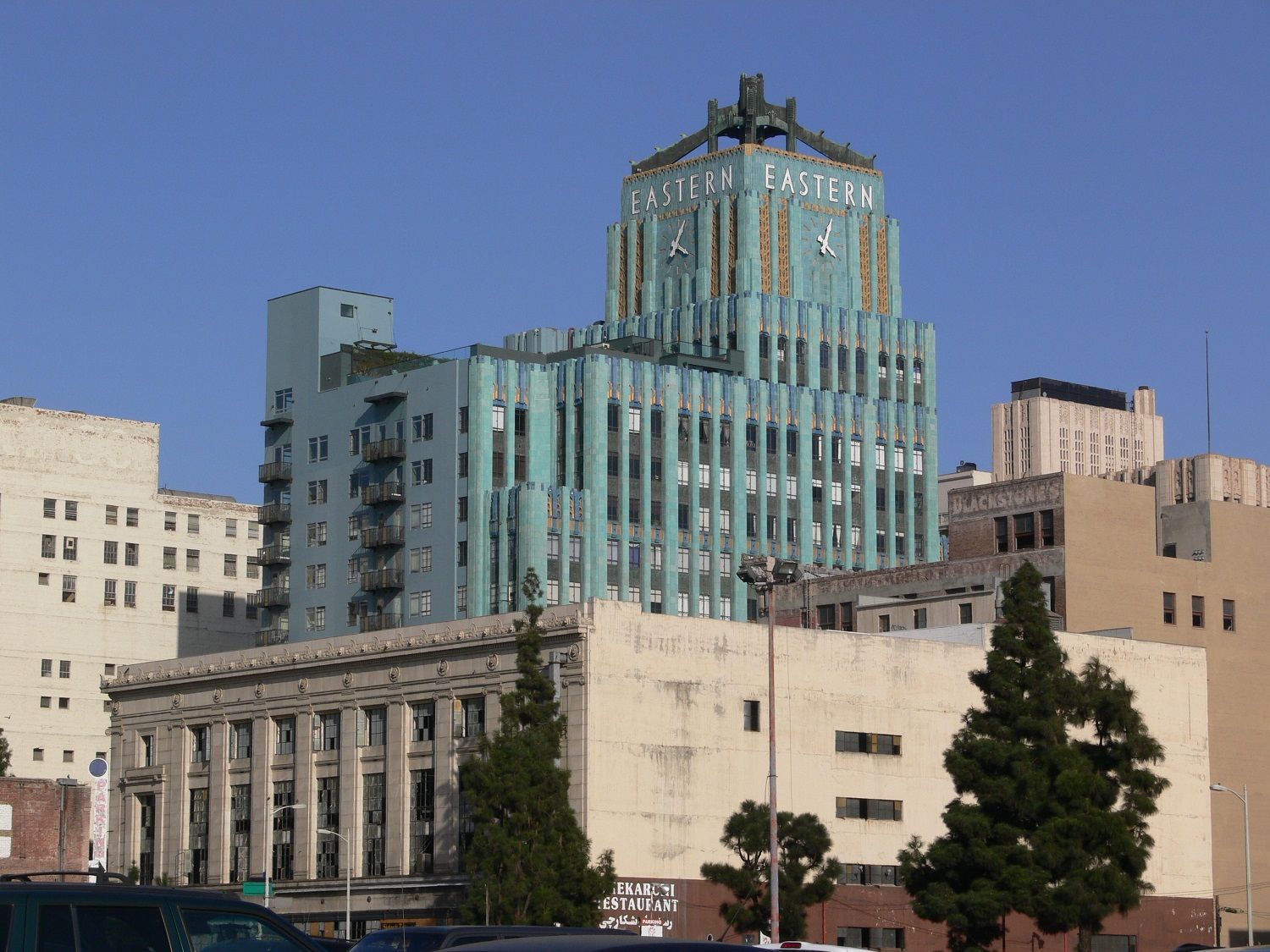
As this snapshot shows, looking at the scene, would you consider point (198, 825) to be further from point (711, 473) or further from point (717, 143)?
point (717, 143)

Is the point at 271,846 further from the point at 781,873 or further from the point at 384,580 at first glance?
the point at 781,873

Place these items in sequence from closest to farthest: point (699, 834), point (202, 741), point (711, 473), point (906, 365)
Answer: point (699, 834) → point (202, 741) → point (711, 473) → point (906, 365)

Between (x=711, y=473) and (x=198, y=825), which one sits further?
(x=711, y=473)

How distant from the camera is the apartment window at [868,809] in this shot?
93.5 m

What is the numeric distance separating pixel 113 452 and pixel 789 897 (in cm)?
9944

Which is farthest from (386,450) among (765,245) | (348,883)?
(348,883)

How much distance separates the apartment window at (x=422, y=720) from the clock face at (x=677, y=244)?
62240 millimetres

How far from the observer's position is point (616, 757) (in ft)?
292

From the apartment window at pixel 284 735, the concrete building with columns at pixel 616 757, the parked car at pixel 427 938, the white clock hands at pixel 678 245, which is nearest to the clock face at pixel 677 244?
the white clock hands at pixel 678 245

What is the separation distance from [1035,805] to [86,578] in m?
108

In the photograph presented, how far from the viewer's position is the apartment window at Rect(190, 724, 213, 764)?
106062 mm

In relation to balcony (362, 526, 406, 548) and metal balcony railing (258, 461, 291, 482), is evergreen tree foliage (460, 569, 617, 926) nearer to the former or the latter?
balcony (362, 526, 406, 548)

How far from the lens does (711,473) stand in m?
140

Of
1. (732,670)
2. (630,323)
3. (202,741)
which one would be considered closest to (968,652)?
(732,670)
